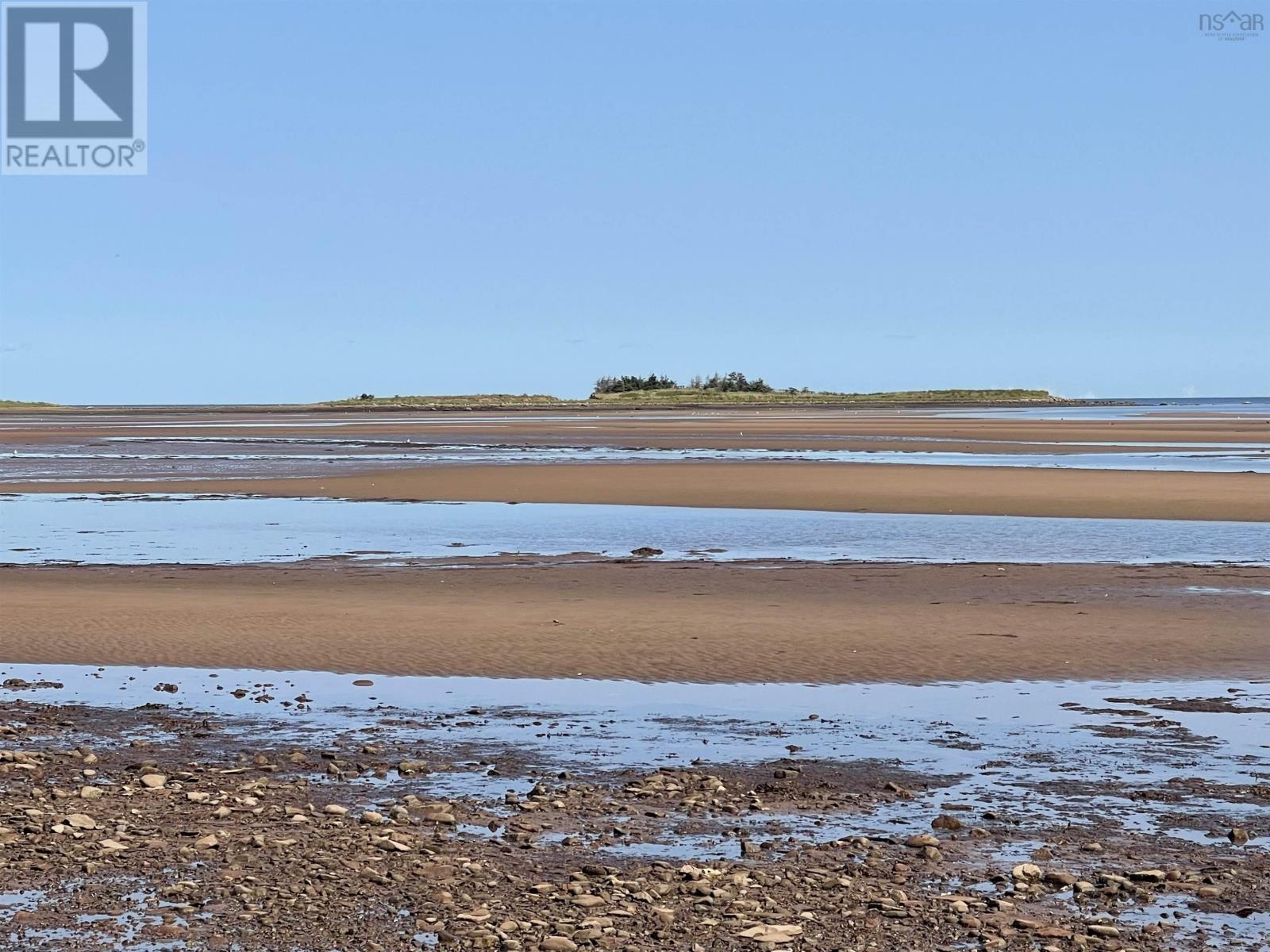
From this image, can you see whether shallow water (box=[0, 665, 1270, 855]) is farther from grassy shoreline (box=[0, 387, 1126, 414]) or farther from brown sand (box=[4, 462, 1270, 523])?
grassy shoreline (box=[0, 387, 1126, 414])

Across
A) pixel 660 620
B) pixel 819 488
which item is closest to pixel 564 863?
pixel 660 620

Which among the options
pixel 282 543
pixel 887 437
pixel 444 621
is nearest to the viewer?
pixel 444 621

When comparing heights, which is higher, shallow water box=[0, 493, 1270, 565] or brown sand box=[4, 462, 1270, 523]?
brown sand box=[4, 462, 1270, 523]

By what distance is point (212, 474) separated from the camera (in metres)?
37.2

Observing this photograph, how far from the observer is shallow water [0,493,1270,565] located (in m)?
19.5

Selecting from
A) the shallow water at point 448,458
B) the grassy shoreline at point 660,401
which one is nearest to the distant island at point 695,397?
the grassy shoreline at point 660,401

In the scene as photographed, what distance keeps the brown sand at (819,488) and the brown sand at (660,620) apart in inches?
359

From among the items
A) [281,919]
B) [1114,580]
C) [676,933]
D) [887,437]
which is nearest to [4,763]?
[281,919]

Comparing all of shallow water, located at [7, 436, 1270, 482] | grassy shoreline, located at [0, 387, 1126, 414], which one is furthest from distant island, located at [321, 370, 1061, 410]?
shallow water, located at [7, 436, 1270, 482]

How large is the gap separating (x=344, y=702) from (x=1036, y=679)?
5.04 meters

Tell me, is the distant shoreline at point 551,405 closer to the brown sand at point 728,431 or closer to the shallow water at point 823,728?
the brown sand at point 728,431

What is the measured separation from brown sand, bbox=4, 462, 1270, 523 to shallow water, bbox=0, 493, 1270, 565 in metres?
1.55

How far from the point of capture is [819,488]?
104 feet

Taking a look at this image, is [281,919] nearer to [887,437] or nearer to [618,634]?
[618,634]
